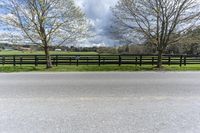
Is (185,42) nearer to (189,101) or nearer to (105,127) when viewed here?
(189,101)

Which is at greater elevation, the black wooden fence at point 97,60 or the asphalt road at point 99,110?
the black wooden fence at point 97,60

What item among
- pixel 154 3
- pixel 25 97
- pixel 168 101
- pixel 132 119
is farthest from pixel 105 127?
pixel 154 3

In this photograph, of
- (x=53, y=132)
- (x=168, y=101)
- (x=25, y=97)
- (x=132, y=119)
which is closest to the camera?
(x=53, y=132)

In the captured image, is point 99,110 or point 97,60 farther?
point 97,60

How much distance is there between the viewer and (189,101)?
7598 mm

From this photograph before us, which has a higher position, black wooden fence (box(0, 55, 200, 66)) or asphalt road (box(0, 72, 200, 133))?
black wooden fence (box(0, 55, 200, 66))

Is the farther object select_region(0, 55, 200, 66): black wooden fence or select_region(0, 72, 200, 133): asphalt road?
select_region(0, 55, 200, 66): black wooden fence

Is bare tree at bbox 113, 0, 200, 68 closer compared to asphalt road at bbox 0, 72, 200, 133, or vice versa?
asphalt road at bbox 0, 72, 200, 133

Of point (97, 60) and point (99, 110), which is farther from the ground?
point (97, 60)

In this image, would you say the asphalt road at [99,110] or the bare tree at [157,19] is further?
the bare tree at [157,19]

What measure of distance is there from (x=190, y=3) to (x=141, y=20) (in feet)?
14.0

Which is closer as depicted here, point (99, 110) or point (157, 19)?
point (99, 110)

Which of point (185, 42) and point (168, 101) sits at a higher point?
point (185, 42)

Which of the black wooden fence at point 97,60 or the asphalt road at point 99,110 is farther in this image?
the black wooden fence at point 97,60
